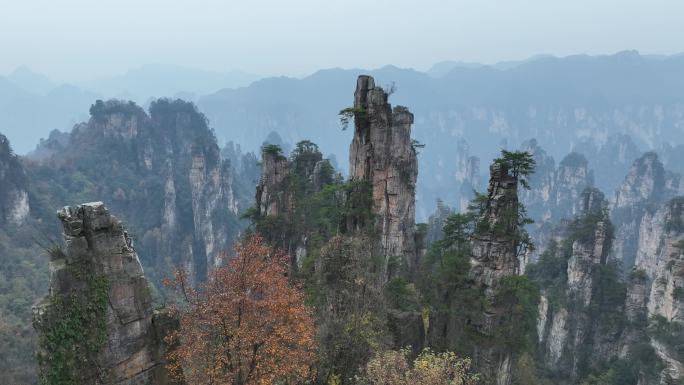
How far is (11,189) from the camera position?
234 feet

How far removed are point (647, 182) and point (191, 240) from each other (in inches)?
4036

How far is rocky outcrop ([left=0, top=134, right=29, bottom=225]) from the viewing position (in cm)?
7056

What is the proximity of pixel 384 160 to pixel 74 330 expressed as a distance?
24.1 m

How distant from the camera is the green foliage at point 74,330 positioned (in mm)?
12383

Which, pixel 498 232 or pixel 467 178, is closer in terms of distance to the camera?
pixel 498 232

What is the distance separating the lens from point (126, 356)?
13773 mm

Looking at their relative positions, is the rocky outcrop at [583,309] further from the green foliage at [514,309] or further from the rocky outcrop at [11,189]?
the rocky outcrop at [11,189]

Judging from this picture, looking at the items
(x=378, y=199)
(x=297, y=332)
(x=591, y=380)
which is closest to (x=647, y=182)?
(x=591, y=380)

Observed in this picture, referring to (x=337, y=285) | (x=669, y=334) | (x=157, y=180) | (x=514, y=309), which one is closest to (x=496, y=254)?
(x=514, y=309)

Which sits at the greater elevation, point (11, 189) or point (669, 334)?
point (11, 189)

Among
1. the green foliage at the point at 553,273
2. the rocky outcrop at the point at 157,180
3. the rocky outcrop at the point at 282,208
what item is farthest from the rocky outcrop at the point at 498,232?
the rocky outcrop at the point at 157,180

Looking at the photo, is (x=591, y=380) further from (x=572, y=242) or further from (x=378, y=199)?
(x=378, y=199)

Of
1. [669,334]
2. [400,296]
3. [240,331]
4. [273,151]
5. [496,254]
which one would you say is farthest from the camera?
[273,151]

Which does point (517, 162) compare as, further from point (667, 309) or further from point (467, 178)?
point (467, 178)
